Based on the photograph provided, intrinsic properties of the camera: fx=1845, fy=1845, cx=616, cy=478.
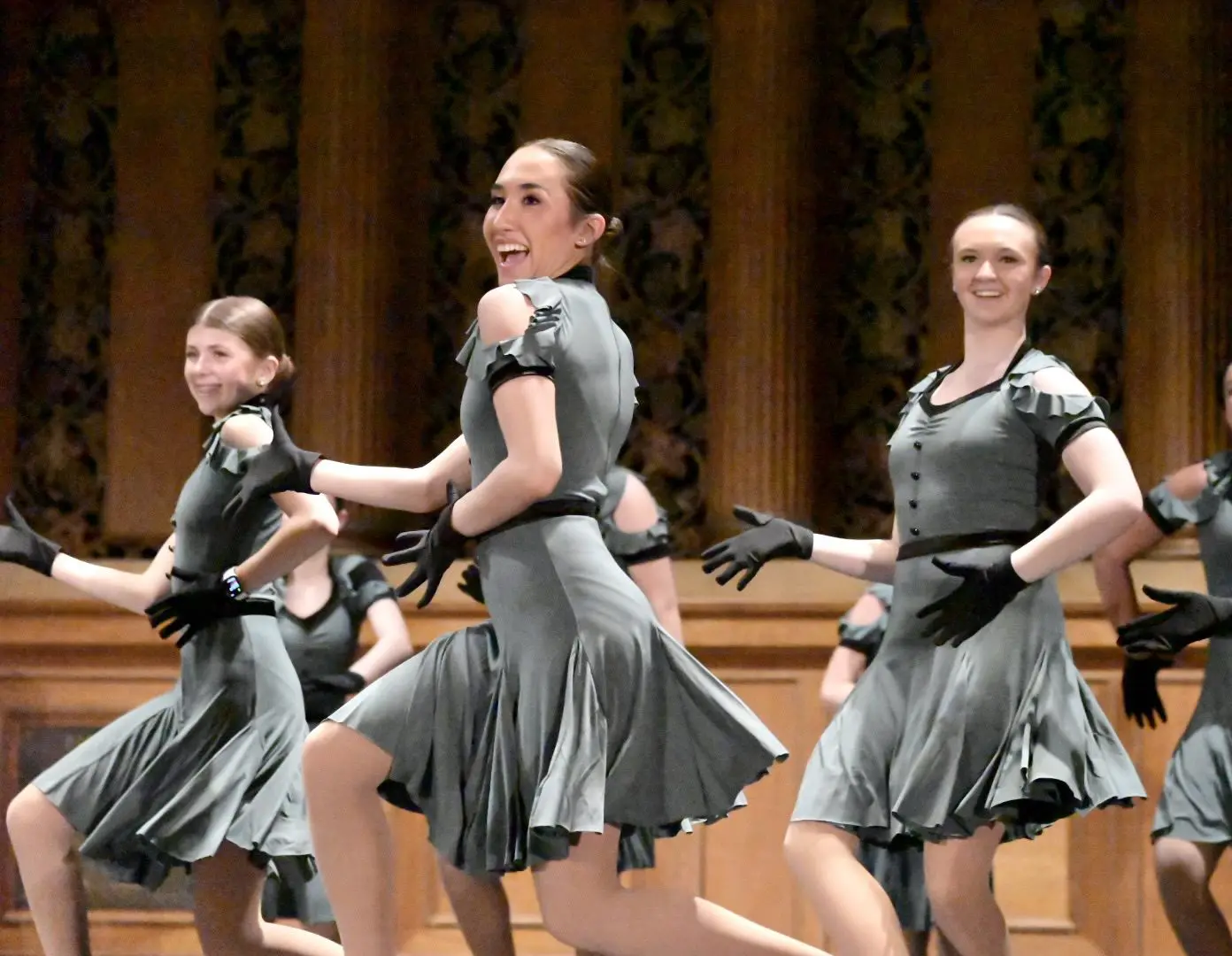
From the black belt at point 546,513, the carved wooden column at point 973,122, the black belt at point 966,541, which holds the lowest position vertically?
the black belt at point 966,541

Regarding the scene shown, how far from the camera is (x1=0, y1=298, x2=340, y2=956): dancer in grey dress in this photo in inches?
132

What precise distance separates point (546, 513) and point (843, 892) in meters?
0.74

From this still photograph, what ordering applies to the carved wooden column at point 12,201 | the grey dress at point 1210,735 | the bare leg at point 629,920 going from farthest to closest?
the carved wooden column at point 12,201 → the grey dress at point 1210,735 → the bare leg at point 629,920

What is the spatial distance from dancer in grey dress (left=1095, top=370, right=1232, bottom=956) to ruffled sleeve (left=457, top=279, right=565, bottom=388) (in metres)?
1.56

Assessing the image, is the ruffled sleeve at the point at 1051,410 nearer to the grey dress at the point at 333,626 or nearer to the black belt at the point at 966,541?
the black belt at the point at 966,541

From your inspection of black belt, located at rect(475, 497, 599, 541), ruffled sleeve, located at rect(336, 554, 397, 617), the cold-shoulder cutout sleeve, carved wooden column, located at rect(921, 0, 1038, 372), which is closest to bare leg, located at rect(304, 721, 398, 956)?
black belt, located at rect(475, 497, 599, 541)

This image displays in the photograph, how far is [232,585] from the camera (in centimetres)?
Answer: 346

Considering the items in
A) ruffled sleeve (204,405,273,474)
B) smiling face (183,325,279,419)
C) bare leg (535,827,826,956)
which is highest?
smiling face (183,325,279,419)

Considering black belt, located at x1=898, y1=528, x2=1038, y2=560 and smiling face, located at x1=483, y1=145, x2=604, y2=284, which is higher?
smiling face, located at x1=483, y1=145, x2=604, y2=284

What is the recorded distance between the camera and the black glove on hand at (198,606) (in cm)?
341

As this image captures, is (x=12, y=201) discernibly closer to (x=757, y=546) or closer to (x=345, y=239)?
(x=345, y=239)

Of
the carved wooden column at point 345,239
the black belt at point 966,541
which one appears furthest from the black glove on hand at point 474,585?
the carved wooden column at point 345,239

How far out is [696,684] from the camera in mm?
2648

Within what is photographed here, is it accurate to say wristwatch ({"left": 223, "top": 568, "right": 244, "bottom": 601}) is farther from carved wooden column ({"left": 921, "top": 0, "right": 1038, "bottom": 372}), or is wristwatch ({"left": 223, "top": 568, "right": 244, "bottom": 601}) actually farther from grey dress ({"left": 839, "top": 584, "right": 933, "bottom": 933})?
carved wooden column ({"left": 921, "top": 0, "right": 1038, "bottom": 372})
